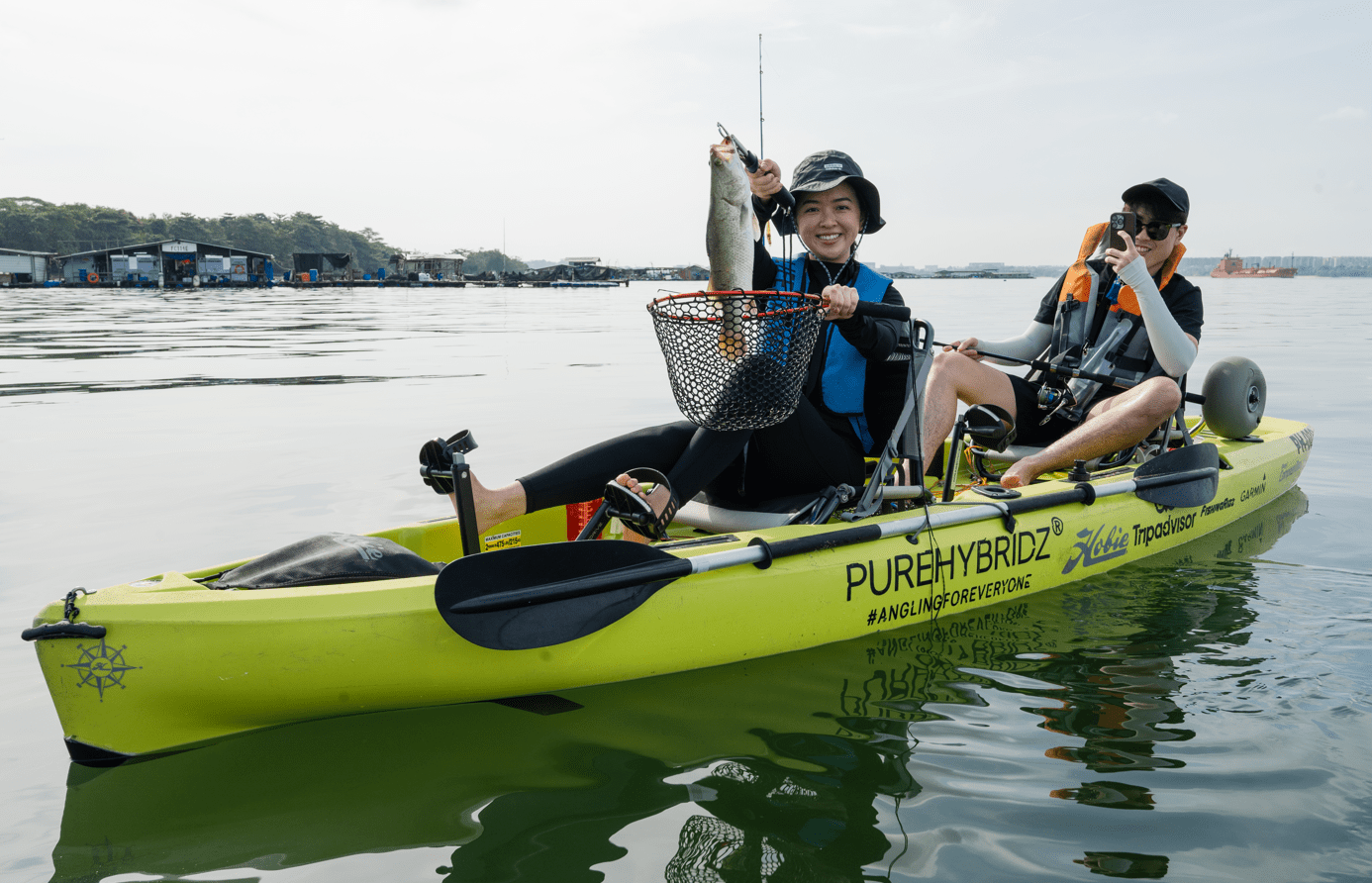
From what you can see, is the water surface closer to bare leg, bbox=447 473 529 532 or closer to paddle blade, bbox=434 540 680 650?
paddle blade, bbox=434 540 680 650

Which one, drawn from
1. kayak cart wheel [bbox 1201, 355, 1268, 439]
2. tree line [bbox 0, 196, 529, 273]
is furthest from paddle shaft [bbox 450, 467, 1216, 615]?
tree line [bbox 0, 196, 529, 273]

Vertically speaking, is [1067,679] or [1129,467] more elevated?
[1129,467]

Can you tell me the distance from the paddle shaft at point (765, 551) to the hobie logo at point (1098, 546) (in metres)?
0.18

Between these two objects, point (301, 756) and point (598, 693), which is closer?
point (301, 756)

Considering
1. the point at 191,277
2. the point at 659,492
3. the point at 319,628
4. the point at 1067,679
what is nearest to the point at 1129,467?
the point at 1067,679

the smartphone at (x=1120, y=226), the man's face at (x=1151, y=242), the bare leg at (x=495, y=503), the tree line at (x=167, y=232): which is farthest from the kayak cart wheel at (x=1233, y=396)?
the tree line at (x=167, y=232)

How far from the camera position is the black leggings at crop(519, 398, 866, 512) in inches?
134

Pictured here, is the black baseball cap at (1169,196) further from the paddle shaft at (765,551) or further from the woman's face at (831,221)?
the woman's face at (831,221)

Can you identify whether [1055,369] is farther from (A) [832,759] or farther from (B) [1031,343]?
(A) [832,759]

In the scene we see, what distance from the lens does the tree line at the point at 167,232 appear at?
296 feet

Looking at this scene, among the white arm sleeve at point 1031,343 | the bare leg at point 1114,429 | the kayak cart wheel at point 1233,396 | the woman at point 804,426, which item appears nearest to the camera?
the woman at point 804,426

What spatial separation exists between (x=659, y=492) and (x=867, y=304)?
3.41ft

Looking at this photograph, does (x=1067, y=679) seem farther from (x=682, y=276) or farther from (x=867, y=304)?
(x=682, y=276)

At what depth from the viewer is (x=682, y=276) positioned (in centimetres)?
15400
